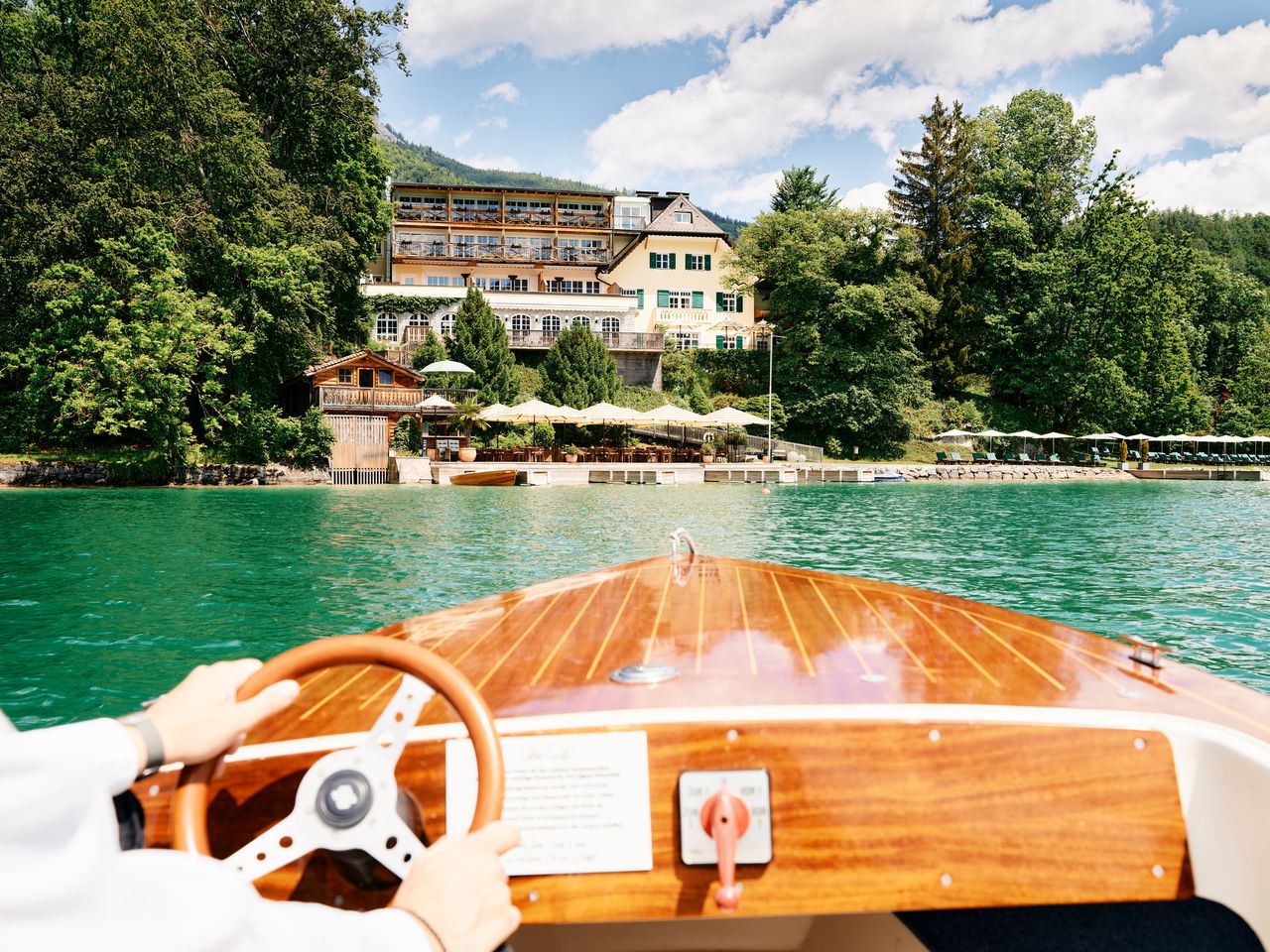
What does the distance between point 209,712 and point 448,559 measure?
11565 mm

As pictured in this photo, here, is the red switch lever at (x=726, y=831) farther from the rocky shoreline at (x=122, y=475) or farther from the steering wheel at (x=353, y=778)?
the rocky shoreline at (x=122, y=475)

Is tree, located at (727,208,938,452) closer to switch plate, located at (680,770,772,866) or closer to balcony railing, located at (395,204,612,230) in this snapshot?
balcony railing, located at (395,204,612,230)

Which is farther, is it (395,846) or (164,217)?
(164,217)

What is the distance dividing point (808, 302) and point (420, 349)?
2097 centimetres

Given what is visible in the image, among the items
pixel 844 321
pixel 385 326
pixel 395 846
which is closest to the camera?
pixel 395 846

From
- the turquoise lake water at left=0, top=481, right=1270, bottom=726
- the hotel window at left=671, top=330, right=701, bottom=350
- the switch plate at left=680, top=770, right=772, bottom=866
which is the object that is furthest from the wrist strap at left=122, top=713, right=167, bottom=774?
the hotel window at left=671, top=330, right=701, bottom=350

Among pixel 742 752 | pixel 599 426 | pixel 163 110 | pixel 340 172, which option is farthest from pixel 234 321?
pixel 742 752

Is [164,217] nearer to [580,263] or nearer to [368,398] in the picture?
[368,398]

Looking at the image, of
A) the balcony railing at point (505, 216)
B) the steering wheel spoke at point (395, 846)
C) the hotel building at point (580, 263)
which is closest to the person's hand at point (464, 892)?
the steering wheel spoke at point (395, 846)

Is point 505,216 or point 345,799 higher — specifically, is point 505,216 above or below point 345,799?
above

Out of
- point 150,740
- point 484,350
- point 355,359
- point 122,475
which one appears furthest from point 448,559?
point 484,350

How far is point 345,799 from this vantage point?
63.9 inches

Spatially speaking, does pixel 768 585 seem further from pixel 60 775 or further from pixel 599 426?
pixel 599 426

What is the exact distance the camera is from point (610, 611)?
3.19m
